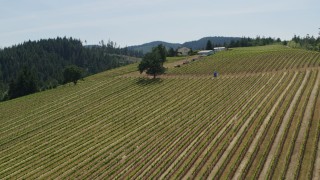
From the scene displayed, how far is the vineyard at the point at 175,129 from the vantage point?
3994 cm

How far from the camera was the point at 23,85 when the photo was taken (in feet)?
401

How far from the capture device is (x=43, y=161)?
163 ft

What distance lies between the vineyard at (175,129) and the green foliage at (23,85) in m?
24.9

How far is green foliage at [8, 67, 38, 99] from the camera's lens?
121062mm

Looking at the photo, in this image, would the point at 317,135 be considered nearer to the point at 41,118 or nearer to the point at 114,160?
the point at 114,160

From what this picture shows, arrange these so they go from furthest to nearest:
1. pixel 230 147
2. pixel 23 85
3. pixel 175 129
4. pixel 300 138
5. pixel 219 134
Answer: pixel 23 85, pixel 175 129, pixel 219 134, pixel 230 147, pixel 300 138

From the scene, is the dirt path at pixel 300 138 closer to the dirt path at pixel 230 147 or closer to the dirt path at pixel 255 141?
the dirt path at pixel 255 141

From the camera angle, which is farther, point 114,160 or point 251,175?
point 114,160

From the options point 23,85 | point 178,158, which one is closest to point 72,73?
point 23,85

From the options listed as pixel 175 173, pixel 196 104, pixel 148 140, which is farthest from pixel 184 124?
pixel 175 173

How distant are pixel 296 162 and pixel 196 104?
34.3 metres

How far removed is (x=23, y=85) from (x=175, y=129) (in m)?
86.9

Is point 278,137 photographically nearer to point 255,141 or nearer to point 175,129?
point 255,141

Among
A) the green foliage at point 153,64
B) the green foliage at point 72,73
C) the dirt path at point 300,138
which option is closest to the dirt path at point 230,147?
the dirt path at point 300,138
